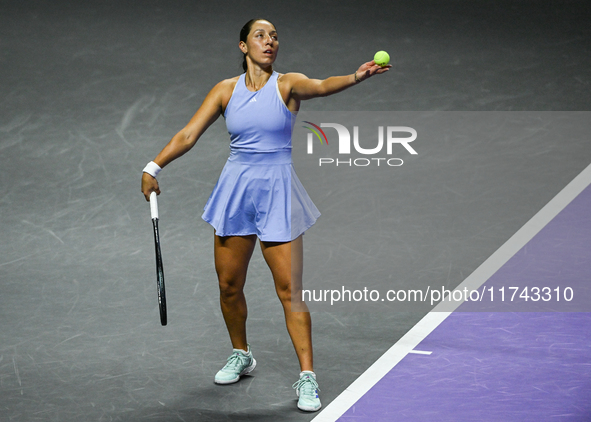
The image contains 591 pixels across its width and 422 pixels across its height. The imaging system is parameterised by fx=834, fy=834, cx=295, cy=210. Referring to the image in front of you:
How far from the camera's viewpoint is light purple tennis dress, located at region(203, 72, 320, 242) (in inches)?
144

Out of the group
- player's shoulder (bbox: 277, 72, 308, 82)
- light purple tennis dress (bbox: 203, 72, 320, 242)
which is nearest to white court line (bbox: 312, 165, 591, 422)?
light purple tennis dress (bbox: 203, 72, 320, 242)

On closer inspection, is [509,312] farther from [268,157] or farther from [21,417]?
[21,417]

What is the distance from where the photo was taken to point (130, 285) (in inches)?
212

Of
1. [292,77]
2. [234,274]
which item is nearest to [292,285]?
[234,274]

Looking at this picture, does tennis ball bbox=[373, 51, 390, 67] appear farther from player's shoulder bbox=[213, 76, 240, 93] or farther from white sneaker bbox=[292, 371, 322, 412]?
white sneaker bbox=[292, 371, 322, 412]

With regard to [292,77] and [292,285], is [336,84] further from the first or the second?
[292,285]

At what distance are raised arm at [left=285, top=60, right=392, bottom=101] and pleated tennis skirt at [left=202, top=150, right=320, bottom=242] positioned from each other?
297mm

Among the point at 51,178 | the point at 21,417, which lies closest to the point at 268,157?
the point at 21,417

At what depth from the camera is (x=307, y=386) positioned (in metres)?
3.67

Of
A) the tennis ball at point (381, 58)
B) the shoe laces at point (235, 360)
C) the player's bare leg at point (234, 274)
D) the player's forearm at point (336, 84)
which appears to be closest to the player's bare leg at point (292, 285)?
the player's bare leg at point (234, 274)

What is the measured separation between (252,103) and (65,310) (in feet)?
6.65

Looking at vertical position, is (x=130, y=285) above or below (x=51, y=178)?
below

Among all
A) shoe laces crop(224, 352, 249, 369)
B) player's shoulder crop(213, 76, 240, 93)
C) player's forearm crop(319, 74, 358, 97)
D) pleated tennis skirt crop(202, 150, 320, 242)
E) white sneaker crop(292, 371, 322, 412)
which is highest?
player's shoulder crop(213, 76, 240, 93)

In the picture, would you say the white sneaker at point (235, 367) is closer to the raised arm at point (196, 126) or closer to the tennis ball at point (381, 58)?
the raised arm at point (196, 126)
